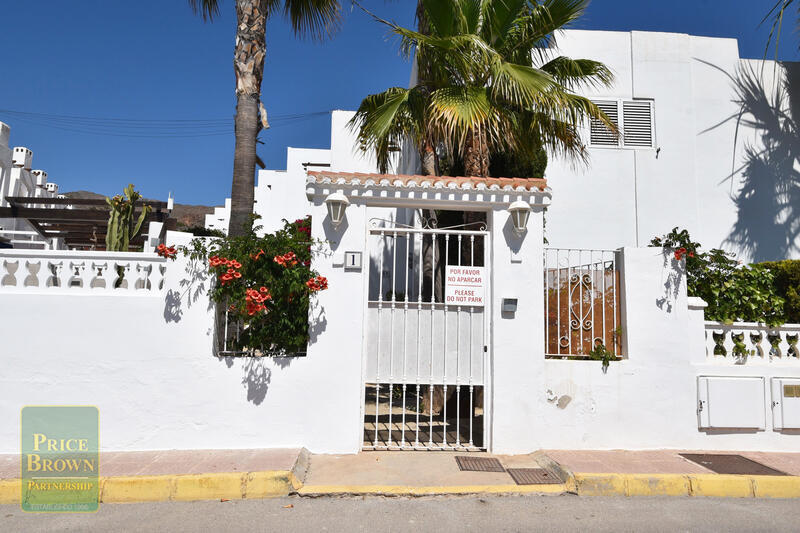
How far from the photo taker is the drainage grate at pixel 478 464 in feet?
17.0

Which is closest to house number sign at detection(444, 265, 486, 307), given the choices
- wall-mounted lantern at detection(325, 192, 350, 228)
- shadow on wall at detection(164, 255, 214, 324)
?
wall-mounted lantern at detection(325, 192, 350, 228)

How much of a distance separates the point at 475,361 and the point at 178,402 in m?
3.36

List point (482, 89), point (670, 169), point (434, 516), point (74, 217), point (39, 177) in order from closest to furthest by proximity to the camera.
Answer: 1. point (434, 516)
2. point (482, 89)
3. point (670, 169)
4. point (74, 217)
5. point (39, 177)

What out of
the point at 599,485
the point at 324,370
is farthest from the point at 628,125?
the point at 324,370

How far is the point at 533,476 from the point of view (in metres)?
5.05

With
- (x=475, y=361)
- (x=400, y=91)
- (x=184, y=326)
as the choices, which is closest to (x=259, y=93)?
(x=400, y=91)

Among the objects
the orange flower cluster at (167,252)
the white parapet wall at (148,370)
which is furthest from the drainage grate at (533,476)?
the orange flower cluster at (167,252)

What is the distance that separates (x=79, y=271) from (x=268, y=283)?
2.17m

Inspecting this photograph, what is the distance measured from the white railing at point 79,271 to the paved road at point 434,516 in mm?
2268

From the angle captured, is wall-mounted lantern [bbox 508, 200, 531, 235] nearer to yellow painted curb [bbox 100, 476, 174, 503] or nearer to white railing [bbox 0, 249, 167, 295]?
white railing [bbox 0, 249, 167, 295]

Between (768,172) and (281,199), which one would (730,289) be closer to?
(768,172)

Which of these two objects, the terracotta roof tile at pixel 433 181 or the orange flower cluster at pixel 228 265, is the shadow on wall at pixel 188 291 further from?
the terracotta roof tile at pixel 433 181

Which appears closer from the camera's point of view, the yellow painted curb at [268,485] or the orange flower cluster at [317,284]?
the yellow painted curb at [268,485]

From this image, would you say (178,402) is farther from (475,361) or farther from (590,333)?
(590,333)
